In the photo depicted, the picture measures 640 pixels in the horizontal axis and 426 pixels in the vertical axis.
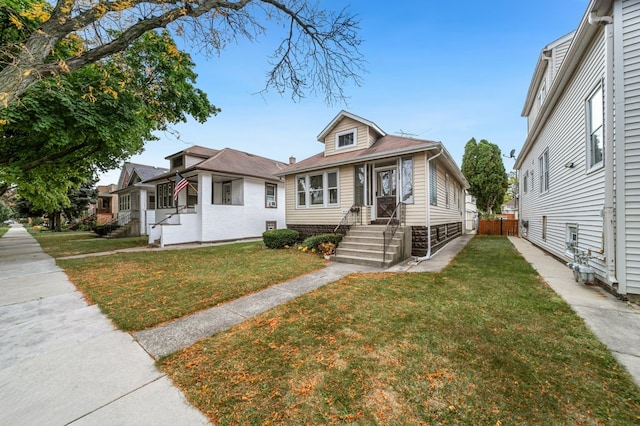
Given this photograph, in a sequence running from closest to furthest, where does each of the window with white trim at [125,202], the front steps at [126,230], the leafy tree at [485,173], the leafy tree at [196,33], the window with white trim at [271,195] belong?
the leafy tree at [196,33] → the window with white trim at [271,195] → the front steps at [126,230] → the window with white trim at [125,202] → the leafy tree at [485,173]

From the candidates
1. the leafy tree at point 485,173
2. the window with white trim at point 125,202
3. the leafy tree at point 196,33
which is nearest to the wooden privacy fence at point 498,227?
the leafy tree at point 485,173

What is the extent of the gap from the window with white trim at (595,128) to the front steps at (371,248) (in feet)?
14.7

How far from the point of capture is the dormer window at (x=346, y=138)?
34.8 feet

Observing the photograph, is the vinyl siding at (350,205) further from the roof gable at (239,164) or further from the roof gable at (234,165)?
the roof gable at (239,164)

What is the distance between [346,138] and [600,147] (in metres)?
7.68

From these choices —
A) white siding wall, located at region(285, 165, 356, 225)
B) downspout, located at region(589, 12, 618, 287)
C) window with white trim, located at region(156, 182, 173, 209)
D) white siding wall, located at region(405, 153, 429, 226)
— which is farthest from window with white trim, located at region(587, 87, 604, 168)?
window with white trim, located at region(156, 182, 173, 209)

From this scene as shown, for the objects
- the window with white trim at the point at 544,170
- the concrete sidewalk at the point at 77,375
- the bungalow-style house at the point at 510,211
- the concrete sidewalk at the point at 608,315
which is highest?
the window with white trim at the point at 544,170

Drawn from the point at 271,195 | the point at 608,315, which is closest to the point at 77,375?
the point at 608,315

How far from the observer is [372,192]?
9.70m

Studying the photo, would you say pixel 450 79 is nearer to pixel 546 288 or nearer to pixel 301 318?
pixel 546 288

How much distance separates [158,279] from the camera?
19.0 feet

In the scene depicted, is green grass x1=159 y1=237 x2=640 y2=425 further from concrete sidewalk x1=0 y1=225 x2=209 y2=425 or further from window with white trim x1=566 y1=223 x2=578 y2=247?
window with white trim x1=566 y1=223 x2=578 y2=247

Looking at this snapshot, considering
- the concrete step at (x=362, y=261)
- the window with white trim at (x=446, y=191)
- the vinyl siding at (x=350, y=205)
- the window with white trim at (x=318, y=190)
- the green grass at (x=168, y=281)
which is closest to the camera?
the green grass at (x=168, y=281)

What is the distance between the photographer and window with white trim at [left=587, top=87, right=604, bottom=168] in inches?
195
